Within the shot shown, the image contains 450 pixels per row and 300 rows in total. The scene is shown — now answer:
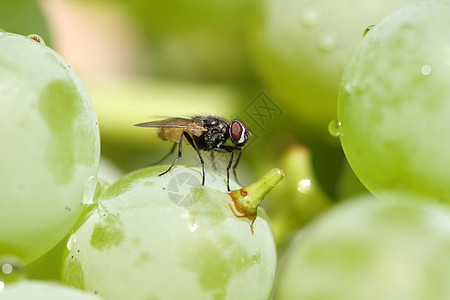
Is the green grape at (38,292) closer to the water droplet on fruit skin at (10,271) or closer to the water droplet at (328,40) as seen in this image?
the water droplet on fruit skin at (10,271)

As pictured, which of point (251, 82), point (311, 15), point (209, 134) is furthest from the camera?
point (251, 82)

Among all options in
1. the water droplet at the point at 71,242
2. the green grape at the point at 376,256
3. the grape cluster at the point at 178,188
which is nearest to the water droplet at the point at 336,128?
the grape cluster at the point at 178,188

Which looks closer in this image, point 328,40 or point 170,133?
point 328,40

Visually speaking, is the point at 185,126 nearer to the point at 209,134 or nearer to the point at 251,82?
the point at 209,134

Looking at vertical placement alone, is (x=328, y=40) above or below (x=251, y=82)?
above

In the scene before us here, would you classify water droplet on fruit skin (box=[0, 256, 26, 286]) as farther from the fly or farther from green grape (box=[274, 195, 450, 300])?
the fly

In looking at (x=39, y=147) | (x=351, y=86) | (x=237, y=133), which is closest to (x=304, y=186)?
(x=237, y=133)
